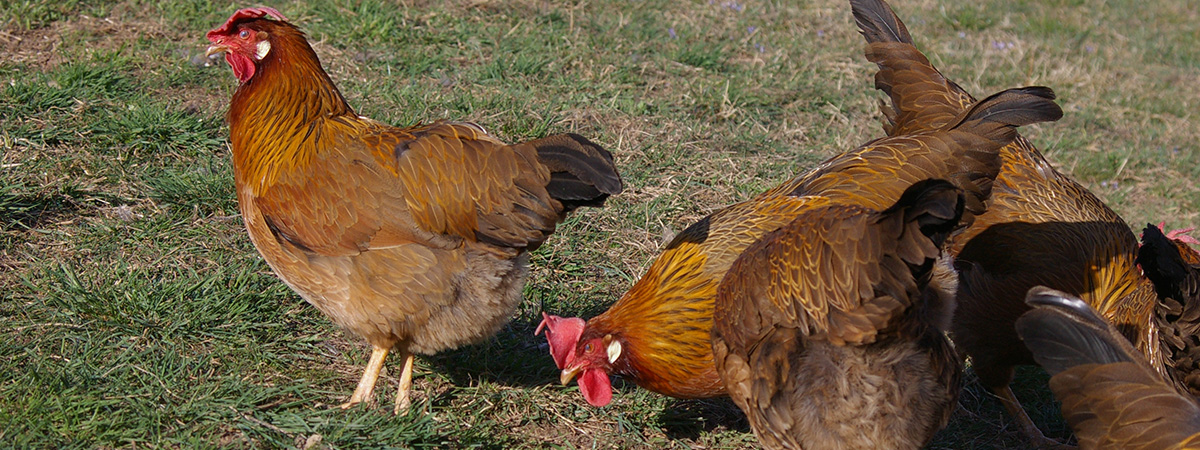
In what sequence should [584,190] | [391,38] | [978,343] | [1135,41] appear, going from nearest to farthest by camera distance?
[584,190]
[978,343]
[391,38]
[1135,41]

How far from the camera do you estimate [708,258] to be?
A: 3.35 metres

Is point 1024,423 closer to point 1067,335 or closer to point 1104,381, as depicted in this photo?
point 1104,381

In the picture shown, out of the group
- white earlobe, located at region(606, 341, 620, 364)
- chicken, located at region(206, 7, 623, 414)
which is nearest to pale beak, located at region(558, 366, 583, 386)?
white earlobe, located at region(606, 341, 620, 364)

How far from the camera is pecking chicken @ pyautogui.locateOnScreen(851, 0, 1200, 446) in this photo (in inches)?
149

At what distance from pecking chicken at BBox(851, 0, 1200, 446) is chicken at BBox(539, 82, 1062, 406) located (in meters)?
0.47

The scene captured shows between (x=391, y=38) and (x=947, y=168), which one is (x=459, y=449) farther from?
(x=391, y=38)

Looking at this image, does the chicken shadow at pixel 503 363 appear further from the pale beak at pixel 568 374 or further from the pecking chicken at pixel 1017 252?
the pecking chicken at pixel 1017 252

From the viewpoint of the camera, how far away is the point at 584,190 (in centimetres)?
308

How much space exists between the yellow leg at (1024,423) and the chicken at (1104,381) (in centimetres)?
131

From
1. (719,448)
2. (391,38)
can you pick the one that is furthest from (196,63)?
(719,448)

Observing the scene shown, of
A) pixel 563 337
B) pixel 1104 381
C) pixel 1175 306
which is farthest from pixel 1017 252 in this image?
pixel 563 337

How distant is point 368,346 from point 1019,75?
5659mm

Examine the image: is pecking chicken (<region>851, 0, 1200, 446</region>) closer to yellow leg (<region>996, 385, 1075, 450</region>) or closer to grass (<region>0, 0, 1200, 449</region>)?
yellow leg (<region>996, 385, 1075, 450</region>)

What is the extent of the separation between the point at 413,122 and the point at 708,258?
2.32 m
